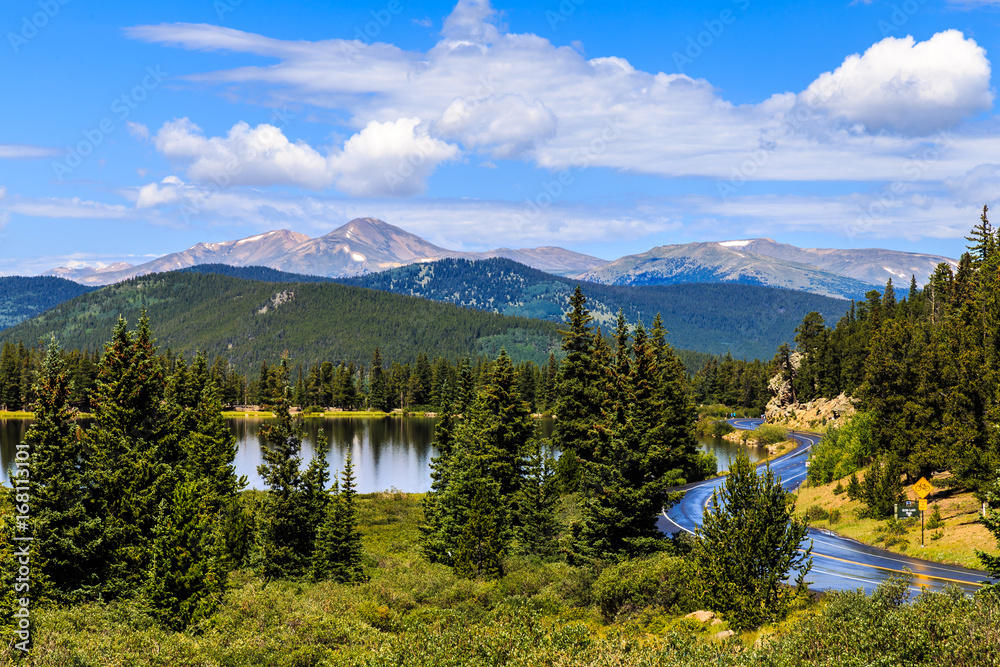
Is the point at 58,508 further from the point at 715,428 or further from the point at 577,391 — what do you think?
the point at 715,428

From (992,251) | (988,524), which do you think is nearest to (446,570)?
Answer: (988,524)

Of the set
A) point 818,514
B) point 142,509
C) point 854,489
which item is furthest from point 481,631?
point 854,489

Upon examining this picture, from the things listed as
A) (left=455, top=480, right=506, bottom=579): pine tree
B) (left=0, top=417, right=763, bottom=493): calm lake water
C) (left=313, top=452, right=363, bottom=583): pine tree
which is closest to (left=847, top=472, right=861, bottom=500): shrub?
(left=0, top=417, right=763, bottom=493): calm lake water

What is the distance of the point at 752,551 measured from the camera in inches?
829

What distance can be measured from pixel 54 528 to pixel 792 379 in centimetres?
13337

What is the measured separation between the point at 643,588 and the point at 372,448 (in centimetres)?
9435

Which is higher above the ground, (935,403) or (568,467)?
(935,403)

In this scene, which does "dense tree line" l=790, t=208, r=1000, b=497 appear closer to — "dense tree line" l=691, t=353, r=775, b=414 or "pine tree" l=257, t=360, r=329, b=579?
"pine tree" l=257, t=360, r=329, b=579

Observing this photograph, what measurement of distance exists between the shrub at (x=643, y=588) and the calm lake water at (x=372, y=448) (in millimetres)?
39020

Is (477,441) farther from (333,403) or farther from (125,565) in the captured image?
(333,403)

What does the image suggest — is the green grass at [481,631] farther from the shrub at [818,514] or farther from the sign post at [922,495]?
the shrub at [818,514]

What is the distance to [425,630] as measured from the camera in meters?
18.7

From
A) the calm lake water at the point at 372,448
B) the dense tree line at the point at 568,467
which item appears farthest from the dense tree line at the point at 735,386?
the dense tree line at the point at 568,467

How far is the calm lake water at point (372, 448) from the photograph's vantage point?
280 ft
